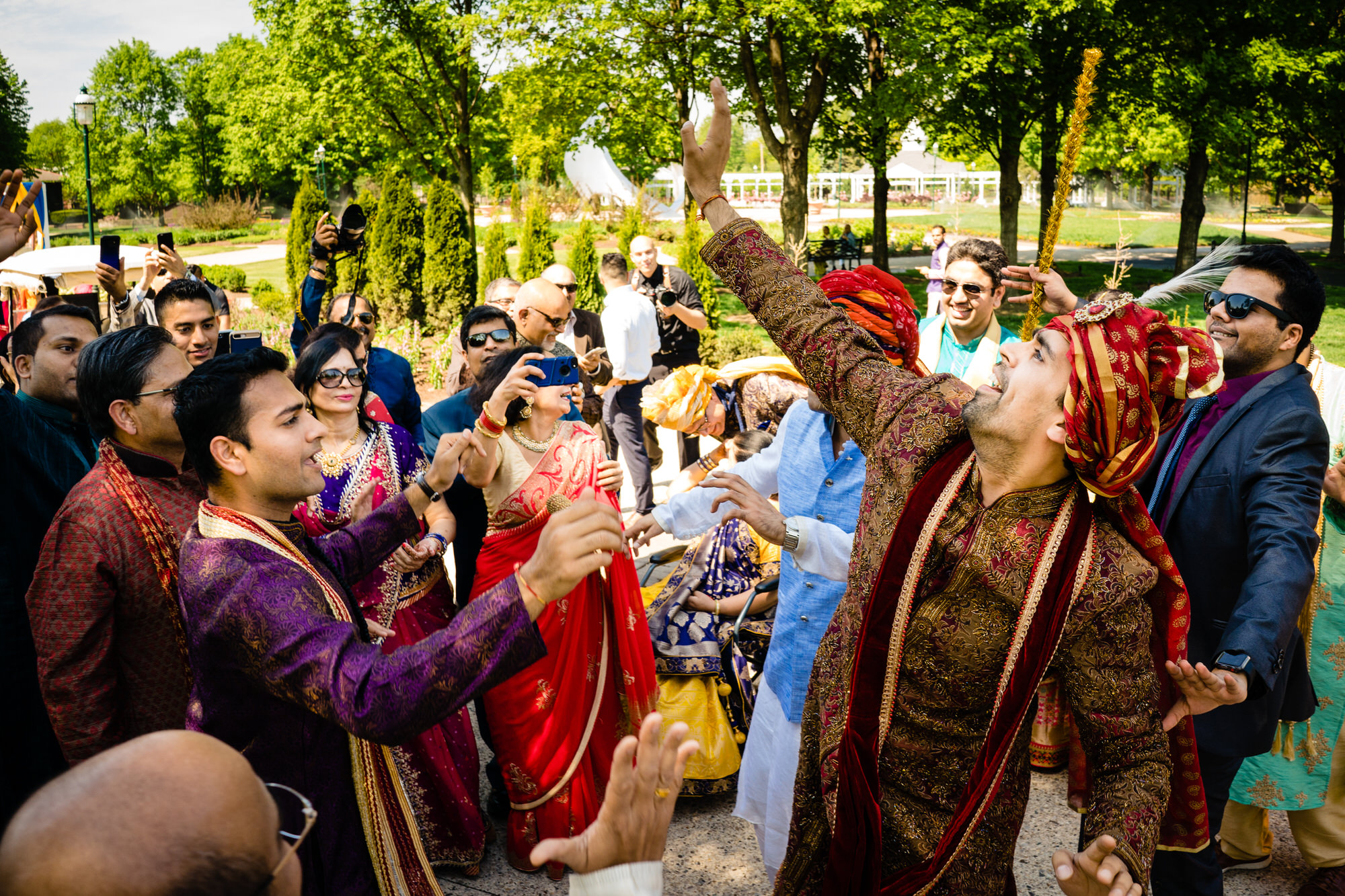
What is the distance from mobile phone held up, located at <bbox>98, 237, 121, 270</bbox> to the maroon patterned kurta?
299 cm

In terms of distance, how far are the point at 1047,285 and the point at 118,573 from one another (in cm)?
275

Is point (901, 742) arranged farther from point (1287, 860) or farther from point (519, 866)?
point (1287, 860)

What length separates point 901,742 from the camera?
6.58 ft

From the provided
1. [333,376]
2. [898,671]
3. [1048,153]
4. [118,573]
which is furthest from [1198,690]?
[1048,153]

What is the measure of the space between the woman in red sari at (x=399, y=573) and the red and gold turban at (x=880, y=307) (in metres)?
1.79

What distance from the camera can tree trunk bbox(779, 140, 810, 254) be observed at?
59.9ft

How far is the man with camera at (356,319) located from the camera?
15.3 ft

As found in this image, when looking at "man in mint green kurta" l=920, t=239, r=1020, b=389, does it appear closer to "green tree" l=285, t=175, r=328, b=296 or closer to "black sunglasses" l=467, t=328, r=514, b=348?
"black sunglasses" l=467, t=328, r=514, b=348

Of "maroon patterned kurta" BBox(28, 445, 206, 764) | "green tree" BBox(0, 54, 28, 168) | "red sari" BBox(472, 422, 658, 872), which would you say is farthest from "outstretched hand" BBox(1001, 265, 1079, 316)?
"green tree" BBox(0, 54, 28, 168)

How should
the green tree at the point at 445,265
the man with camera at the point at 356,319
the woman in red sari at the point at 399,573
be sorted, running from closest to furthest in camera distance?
the woman in red sari at the point at 399,573 < the man with camera at the point at 356,319 < the green tree at the point at 445,265

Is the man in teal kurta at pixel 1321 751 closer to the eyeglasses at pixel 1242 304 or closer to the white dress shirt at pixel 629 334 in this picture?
the eyeglasses at pixel 1242 304

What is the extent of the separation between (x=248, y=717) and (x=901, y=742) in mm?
1383

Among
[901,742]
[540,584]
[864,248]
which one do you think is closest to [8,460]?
[540,584]

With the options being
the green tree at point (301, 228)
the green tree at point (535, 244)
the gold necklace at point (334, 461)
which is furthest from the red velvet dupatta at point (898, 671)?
the green tree at point (301, 228)
